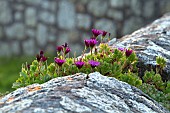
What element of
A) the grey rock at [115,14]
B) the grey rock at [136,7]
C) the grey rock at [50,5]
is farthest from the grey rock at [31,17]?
the grey rock at [136,7]

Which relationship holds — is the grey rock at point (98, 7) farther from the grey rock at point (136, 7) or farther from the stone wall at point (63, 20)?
the grey rock at point (136, 7)

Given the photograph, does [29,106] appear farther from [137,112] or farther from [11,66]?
[11,66]

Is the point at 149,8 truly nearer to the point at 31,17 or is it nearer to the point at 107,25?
the point at 107,25

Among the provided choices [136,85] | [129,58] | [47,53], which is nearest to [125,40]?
[129,58]

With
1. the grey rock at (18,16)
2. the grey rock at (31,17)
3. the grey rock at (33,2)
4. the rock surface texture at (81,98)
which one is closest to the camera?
the rock surface texture at (81,98)

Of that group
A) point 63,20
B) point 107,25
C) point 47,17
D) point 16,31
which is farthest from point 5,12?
point 107,25

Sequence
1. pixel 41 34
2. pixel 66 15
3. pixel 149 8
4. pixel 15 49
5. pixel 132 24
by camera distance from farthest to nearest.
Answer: pixel 15 49, pixel 41 34, pixel 66 15, pixel 132 24, pixel 149 8

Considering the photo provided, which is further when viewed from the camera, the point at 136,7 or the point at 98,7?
the point at 98,7
